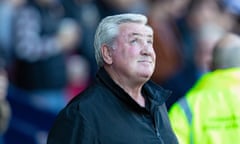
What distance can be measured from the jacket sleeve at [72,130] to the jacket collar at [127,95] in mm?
310

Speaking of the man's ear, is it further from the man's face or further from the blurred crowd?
the blurred crowd

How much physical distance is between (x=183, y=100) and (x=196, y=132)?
0.88 ft

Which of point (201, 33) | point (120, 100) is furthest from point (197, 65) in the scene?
point (120, 100)

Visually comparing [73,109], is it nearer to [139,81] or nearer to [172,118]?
[139,81]

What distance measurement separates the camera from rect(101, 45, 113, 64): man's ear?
5.88 m

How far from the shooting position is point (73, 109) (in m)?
5.64

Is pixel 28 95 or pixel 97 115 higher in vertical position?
pixel 97 115

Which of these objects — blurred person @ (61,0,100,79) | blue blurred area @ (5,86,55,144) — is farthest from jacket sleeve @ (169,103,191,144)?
blurred person @ (61,0,100,79)

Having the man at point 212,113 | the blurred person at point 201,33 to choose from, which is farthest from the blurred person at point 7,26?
the man at point 212,113

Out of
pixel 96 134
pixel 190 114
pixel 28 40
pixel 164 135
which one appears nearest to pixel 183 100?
pixel 190 114

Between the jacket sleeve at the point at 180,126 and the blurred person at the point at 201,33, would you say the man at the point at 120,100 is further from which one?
the blurred person at the point at 201,33

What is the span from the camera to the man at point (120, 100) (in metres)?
5.60

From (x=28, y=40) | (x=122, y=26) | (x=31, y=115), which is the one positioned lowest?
(x=31, y=115)

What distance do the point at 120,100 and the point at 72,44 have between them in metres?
5.44
